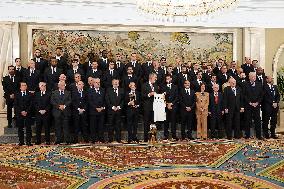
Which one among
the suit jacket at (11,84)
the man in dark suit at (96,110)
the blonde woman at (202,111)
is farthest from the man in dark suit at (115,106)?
the suit jacket at (11,84)

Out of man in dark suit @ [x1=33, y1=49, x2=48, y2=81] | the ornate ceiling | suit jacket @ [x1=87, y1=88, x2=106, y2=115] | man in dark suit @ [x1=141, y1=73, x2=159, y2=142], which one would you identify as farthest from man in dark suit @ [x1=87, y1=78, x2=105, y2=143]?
the ornate ceiling

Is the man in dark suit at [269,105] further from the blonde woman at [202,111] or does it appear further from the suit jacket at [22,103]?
the suit jacket at [22,103]

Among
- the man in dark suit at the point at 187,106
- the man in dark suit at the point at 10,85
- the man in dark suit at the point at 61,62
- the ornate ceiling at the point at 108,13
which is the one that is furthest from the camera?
the ornate ceiling at the point at 108,13

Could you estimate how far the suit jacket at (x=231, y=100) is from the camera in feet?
38.8

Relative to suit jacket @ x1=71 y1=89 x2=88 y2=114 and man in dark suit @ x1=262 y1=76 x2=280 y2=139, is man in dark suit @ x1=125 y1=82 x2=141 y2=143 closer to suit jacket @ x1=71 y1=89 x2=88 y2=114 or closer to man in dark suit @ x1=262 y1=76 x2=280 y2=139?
suit jacket @ x1=71 y1=89 x2=88 y2=114

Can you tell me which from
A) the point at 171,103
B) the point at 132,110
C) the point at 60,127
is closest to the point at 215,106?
the point at 171,103

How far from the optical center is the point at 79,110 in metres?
11.3

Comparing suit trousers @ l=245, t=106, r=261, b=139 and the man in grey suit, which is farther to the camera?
suit trousers @ l=245, t=106, r=261, b=139

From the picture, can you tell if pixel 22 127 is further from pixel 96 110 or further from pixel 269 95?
pixel 269 95

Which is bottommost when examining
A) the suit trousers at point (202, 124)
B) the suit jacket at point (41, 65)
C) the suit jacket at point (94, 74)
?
the suit trousers at point (202, 124)

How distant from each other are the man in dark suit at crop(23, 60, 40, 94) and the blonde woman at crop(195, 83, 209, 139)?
4.04 metres

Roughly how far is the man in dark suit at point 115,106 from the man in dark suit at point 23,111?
185cm

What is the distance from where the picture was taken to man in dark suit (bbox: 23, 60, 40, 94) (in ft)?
39.2

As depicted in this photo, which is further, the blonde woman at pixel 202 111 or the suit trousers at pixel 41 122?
the blonde woman at pixel 202 111
